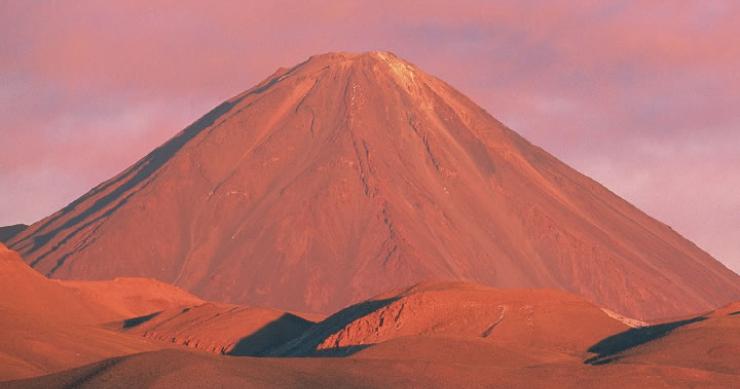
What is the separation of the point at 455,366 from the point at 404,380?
3270mm

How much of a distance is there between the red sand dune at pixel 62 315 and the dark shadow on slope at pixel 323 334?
28.0 ft

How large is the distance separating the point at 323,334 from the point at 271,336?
38.7 feet

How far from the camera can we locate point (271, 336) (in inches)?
3652

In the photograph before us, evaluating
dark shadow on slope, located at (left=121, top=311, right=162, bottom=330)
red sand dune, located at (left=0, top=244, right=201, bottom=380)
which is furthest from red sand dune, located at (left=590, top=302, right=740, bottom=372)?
dark shadow on slope, located at (left=121, top=311, right=162, bottom=330)

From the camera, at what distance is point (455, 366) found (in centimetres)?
4803

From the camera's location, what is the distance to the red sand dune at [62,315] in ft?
186

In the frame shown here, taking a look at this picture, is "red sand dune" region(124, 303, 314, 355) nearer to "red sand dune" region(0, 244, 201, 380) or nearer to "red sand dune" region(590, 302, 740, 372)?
"red sand dune" region(0, 244, 201, 380)

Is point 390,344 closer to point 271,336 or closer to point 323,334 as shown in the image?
point 323,334

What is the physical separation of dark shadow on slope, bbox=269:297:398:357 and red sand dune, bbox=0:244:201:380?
336 inches

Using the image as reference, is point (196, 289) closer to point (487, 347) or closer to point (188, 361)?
point (487, 347)

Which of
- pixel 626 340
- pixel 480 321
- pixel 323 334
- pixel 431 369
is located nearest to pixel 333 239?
pixel 323 334

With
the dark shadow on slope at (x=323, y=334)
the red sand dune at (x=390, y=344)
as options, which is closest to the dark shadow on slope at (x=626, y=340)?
the red sand dune at (x=390, y=344)

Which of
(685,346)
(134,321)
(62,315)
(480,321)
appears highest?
(134,321)

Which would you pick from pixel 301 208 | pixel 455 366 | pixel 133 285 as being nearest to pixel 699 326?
pixel 455 366
